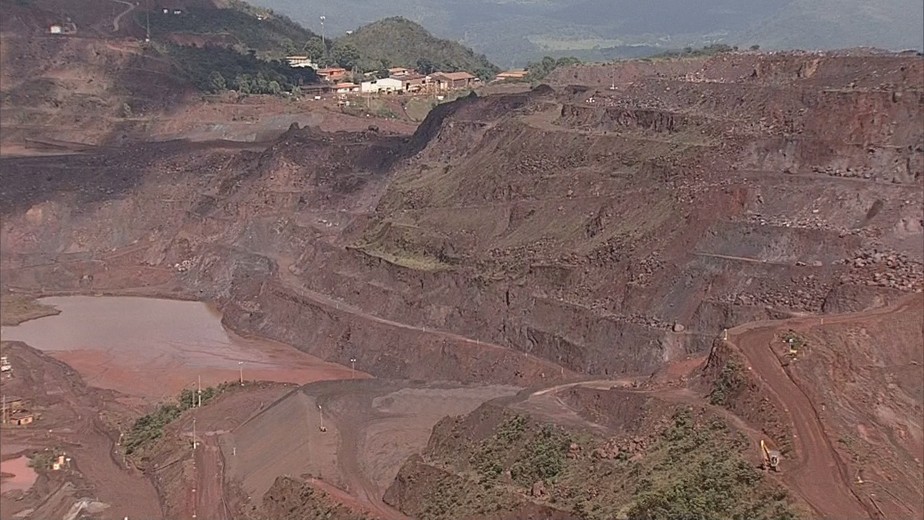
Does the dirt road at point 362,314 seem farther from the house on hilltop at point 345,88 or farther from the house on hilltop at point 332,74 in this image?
the house on hilltop at point 332,74

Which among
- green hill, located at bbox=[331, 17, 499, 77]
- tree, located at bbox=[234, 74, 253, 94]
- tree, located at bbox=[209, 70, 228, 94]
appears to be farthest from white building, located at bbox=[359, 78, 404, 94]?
tree, located at bbox=[209, 70, 228, 94]

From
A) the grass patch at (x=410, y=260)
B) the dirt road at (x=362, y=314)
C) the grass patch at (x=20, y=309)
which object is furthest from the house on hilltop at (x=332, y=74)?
the grass patch at (x=410, y=260)

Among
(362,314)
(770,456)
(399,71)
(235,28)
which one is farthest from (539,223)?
(235,28)

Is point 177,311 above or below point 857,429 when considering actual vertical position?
below

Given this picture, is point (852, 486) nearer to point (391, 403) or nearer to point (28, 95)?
point (391, 403)

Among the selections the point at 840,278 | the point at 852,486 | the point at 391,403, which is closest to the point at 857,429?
the point at 852,486
